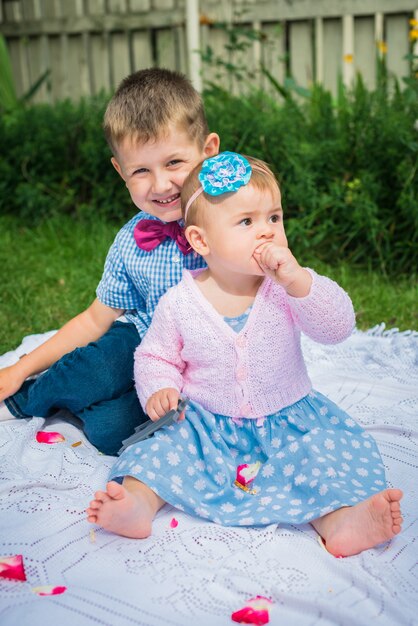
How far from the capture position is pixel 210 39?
606cm

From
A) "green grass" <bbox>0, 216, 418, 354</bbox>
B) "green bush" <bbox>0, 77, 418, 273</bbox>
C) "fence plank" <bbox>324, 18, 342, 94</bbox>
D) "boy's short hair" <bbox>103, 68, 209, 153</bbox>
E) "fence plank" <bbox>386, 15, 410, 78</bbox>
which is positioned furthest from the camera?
"fence plank" <bbox>324, 18, 342, 94</bbox>

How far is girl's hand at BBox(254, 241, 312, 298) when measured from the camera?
76.6 inches

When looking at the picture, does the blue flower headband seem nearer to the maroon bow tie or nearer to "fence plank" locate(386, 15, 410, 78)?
the maroon bow tie

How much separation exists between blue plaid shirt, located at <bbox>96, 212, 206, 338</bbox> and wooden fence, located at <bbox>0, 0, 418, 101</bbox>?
2.50 meters

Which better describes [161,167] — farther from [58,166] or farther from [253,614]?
[58,166]

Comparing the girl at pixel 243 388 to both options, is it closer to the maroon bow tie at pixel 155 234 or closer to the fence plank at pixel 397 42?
the maroon bow tie at pixel 155 234

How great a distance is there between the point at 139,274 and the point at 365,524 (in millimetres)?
1056

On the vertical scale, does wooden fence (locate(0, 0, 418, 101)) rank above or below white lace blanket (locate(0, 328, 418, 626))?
above

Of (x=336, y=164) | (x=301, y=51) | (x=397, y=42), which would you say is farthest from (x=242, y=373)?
(x=301, y=51)

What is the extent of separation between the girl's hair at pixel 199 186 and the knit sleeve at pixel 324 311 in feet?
0.81

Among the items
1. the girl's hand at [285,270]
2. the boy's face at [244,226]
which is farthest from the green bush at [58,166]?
the girl's hand at [285,270]

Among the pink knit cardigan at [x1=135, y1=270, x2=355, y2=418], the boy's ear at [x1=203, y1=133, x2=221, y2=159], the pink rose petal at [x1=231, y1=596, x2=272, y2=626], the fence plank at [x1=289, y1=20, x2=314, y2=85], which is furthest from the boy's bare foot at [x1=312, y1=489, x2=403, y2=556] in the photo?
the fence plank at [x1=289, y1=20, x2=314, y2=85]

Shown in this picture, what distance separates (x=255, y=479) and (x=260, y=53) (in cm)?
443

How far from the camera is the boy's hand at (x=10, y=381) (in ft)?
8.54
